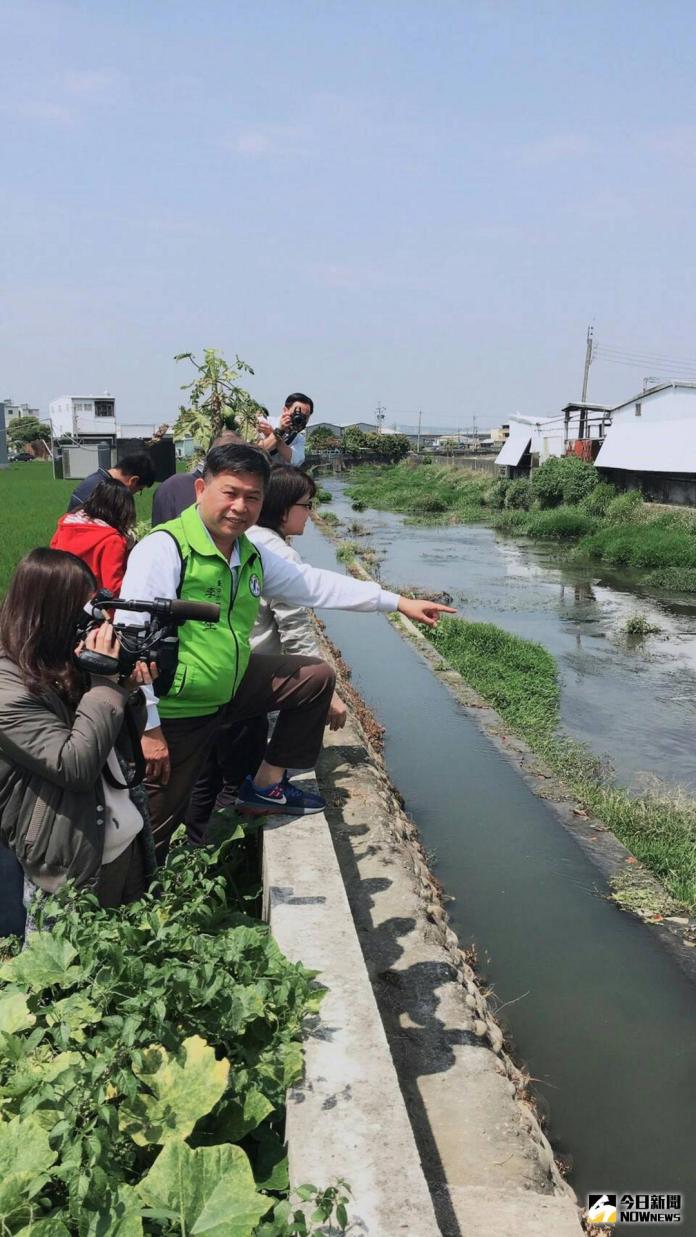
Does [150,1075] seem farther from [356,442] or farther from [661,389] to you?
[356,442]

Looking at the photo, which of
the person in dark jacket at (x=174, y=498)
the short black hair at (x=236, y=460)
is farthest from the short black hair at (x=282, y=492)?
the short black hair at (x=236, y=460)

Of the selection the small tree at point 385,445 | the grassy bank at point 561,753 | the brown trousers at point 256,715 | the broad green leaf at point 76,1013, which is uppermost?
the small tree at point 385,445

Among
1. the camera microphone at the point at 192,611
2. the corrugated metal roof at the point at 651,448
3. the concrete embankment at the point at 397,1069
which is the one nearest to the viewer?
the concrete embankment at the point at 397,1069

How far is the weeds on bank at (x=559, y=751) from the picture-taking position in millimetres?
5957

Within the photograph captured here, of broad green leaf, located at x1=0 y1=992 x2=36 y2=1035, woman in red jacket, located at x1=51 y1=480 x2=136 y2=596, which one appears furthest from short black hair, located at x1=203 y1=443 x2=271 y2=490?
broad green leaf, located at x1=0 y1=992 x2=36 y2=1035

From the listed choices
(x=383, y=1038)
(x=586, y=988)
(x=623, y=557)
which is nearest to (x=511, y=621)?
(x=623, y=557)

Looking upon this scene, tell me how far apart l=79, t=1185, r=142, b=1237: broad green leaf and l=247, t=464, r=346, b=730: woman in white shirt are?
95.3 inches

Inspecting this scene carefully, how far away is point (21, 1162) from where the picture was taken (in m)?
1.68

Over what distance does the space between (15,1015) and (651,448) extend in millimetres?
25770

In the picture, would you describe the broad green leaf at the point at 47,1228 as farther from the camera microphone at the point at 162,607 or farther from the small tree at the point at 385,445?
the small tree at the point at 385,445

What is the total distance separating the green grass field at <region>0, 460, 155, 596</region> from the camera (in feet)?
41.8

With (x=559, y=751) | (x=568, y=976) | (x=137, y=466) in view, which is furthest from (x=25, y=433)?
(x=568, y=976)

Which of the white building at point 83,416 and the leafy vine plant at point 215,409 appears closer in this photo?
the leafy vine plant at point 215,409

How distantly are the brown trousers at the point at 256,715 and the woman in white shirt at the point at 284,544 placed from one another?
309 mm
